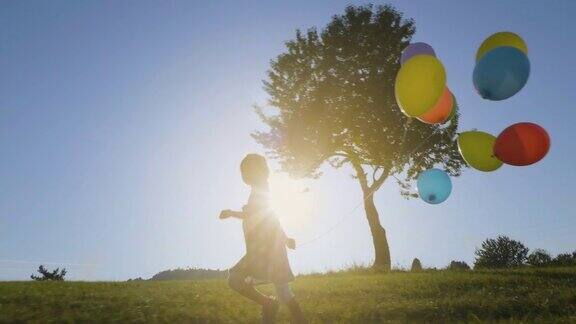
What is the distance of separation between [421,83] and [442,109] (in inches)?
41.7

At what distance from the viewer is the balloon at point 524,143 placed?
8617 mm

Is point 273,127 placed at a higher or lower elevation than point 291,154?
higher

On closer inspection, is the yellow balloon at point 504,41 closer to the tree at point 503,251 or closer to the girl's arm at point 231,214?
the girl's arm at point 231,214

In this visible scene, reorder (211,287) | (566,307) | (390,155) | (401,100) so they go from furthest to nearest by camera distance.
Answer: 1. (390,155)
2. (211,287)
3. (401,100)
4. (566,307)

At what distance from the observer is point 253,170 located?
19.5 feet

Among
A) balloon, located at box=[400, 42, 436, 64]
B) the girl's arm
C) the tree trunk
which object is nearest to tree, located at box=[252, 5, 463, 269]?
the tree trunk

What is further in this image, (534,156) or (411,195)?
(411,195)

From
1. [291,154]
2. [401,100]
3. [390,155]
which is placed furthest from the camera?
[291,154]

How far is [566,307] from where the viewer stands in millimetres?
8461


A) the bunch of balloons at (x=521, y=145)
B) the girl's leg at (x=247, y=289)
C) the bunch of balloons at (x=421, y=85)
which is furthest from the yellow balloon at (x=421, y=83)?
the girl's leg at (x=247, y=289)

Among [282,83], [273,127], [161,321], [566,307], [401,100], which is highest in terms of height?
[282,83]

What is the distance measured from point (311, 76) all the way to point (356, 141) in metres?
3.77

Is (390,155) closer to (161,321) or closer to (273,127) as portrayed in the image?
(273,127)

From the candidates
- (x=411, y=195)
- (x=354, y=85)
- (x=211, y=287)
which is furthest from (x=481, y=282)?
(x=411, y=195)
